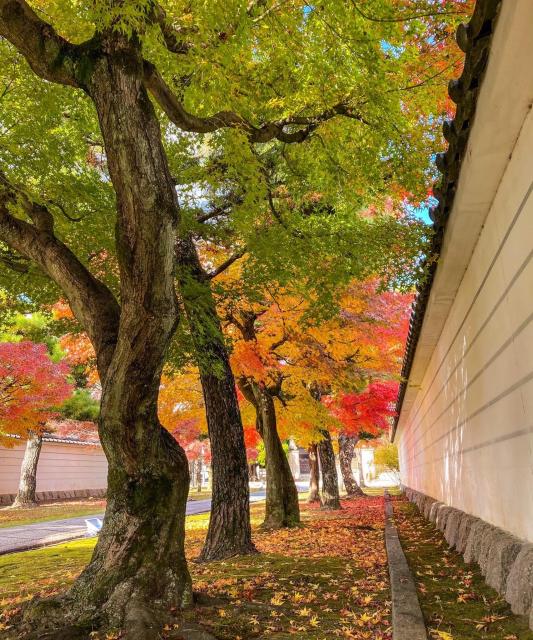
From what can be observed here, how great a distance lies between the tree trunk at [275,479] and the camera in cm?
1284

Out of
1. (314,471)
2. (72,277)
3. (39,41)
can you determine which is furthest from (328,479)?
(39,41)

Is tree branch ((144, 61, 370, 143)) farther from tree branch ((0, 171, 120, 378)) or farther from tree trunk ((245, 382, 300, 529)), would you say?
tree trunk ((245, 382, 300, 529))

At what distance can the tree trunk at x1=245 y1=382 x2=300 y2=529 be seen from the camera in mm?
A: 12844

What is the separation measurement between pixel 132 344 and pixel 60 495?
32.4 metres

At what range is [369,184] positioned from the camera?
765cm

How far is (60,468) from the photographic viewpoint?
32.7m

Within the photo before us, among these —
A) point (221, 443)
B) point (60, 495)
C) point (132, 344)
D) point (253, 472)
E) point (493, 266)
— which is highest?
point (493, 266)

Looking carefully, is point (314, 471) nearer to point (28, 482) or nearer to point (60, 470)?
point (28, 482)

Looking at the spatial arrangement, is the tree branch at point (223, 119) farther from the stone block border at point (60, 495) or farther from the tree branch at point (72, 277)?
the stone block border at point (60, 495)

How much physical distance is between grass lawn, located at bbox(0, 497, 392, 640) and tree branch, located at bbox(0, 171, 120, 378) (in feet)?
7.77

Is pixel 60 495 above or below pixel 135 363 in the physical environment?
below

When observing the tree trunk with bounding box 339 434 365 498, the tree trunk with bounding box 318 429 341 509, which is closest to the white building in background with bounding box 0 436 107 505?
the tree trunk with bounding box 339 434 365 498

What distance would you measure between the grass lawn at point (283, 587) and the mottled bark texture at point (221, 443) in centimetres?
57

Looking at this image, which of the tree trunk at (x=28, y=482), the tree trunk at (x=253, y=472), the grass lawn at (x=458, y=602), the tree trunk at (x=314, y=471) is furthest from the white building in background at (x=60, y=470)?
the grass lawn at (x=458, y=602)
